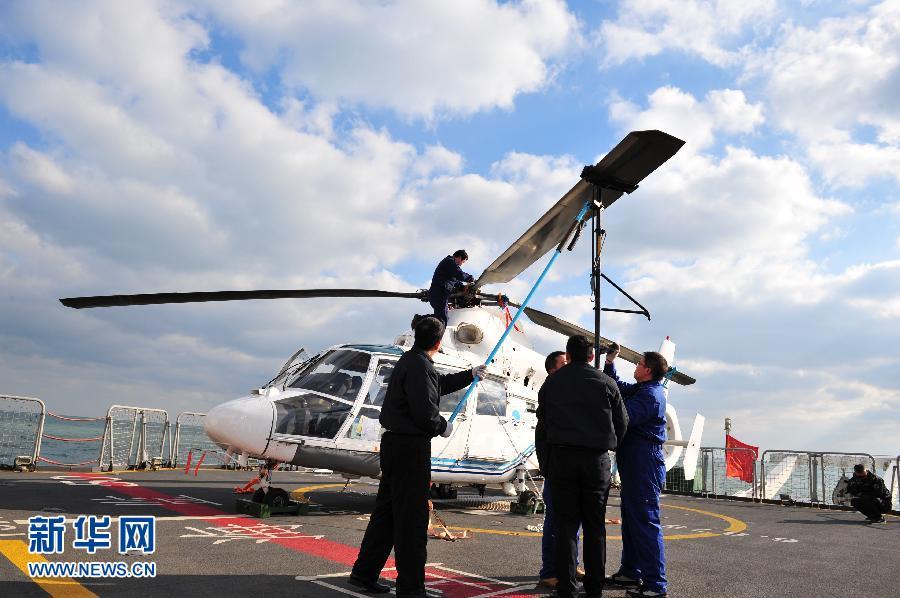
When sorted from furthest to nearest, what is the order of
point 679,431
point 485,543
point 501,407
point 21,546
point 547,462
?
1. point 679,431
2. point 501,407
3. point 485,543
4. point 21,546
5. point 547,462

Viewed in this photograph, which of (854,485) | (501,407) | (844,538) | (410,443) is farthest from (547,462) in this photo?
(854,485)

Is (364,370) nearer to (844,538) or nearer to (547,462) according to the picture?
(547,462)

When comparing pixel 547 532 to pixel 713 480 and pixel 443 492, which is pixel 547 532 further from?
pixel 713 480

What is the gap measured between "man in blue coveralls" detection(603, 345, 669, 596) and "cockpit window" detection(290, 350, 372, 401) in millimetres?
5300

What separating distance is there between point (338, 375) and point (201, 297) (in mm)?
2513

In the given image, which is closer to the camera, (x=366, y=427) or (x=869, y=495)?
(x=366, y=427)

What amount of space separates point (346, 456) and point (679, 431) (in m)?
11.0

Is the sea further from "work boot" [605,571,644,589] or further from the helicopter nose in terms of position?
"work boot" [605,571,644,589]

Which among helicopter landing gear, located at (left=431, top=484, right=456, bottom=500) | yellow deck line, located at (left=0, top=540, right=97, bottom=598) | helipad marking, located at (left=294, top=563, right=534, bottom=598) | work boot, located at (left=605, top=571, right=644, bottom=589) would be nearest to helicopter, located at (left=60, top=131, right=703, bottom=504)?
helipad marking, located at (left=294, top=563, right=534, bottom=598)

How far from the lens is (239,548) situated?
6270 mm

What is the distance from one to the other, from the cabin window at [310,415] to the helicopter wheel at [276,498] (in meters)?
0.93

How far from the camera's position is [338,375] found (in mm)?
9859

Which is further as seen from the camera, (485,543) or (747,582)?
(485,543)

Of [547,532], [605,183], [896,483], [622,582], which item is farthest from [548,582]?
[896,483]
